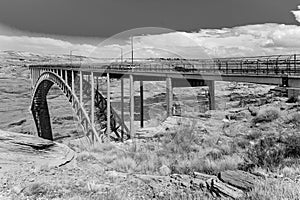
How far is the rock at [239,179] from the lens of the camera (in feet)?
13.4

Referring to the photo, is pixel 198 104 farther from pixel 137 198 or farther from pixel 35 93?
pixel 35 93

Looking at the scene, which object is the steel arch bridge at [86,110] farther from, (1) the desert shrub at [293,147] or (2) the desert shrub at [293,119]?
(1) the desert shrub at [293,147]

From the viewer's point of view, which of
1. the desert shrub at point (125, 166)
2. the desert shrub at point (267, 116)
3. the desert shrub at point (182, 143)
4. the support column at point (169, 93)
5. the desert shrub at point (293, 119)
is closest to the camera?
the desert shrub at point (125, 166)

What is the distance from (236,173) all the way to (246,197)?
3.01 ft

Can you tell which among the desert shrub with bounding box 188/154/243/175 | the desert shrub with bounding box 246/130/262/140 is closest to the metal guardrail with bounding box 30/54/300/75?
the desert shrub with bounding box 246/130/262/140

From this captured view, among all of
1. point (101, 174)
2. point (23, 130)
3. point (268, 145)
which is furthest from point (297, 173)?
point (23, 130)

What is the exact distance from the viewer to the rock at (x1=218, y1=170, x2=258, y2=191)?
4.07 m

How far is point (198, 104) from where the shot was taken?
1082 inches

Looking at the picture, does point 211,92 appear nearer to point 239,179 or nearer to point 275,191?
point 239,179

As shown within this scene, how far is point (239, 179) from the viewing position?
4320 millimetres

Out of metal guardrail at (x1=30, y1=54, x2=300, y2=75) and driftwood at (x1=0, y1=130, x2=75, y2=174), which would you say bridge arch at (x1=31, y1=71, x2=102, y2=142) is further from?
driftwood at (x1=0, y1=130, x2=75, y2=174)

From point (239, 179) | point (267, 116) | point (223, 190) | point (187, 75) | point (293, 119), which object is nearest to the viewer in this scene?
point (223, 190)

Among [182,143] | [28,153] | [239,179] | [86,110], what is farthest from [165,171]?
[86,110]

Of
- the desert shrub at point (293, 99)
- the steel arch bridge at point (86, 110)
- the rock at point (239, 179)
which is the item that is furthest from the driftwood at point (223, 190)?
the steel arch bridge at point (86, 110)
